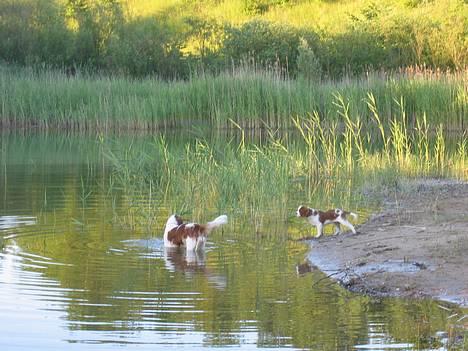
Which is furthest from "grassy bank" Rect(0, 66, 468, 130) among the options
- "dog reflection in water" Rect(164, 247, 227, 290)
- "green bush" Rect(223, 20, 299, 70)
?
"dog reflection in water" Rect(164, 247, 227, 290)

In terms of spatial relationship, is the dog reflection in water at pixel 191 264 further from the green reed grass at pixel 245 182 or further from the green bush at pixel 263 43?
the green bush at pixel 263 43

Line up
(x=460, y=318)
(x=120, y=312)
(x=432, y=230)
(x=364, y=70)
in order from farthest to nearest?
(x=364, y=70) → (x=432, y=230) → (x=120, y=312) → (x=460, y=318)

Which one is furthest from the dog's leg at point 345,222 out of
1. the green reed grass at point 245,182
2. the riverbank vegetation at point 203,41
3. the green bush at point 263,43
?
the green bush at point 263,43

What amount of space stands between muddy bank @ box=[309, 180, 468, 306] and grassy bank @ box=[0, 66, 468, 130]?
43.7 feet

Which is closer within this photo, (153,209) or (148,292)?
(148,292)

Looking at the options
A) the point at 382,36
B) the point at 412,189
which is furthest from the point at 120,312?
the point at 382,36

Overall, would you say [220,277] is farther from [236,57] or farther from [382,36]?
[382,36]

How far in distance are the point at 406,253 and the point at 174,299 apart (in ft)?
7.69

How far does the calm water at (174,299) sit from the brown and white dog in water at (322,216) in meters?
0.38

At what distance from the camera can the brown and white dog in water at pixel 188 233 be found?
10.1 meters

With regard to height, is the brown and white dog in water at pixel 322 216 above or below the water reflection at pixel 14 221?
above

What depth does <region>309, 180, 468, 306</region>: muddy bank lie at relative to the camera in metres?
8.34

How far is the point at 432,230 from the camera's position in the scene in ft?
34.0

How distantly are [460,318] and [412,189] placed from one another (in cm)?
691
